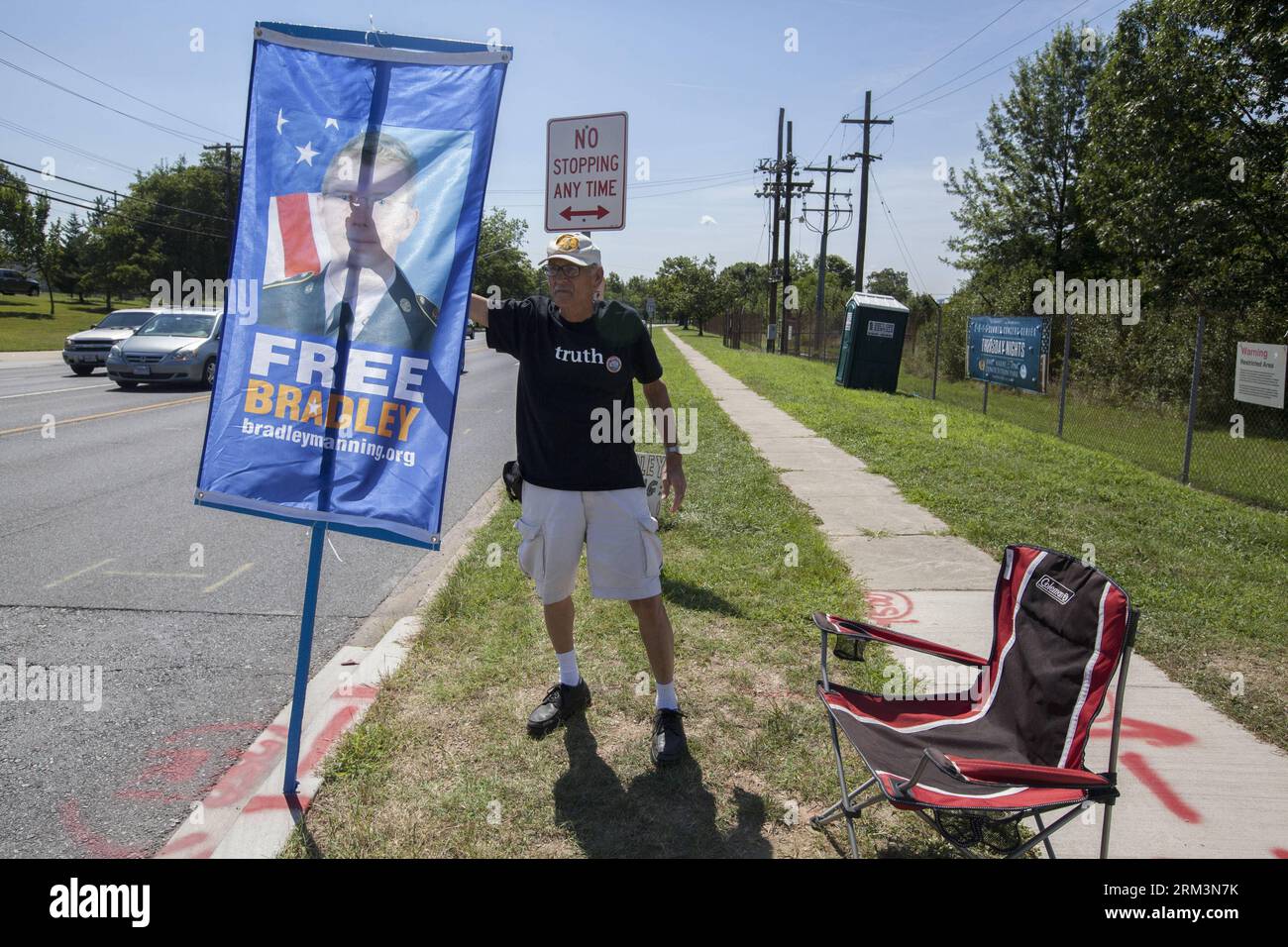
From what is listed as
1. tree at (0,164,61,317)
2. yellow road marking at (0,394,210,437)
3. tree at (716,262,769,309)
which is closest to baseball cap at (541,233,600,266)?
yellow road marking at (0,394,210,437)

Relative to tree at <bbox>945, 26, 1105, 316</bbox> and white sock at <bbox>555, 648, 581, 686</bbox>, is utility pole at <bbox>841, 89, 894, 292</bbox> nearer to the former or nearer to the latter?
tree at <bbox>945, 26, 1105, 316</bbox>

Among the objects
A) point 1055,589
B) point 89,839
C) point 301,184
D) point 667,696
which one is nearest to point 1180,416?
point 1055,589

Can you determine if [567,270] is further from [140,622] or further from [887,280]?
[887,280]

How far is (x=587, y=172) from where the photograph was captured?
6.67 metres

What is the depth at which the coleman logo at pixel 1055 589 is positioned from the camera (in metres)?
2.93

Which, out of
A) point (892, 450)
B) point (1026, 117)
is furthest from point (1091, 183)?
point (892, 450)

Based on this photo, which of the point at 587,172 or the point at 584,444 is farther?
the point at 587,172

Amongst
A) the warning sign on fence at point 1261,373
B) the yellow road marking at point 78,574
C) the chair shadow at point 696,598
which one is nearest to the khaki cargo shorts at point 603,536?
the chair shadow at point 696,598

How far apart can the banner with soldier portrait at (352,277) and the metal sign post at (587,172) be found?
140 inches

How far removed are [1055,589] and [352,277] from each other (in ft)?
8.68

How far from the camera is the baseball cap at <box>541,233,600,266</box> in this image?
3262 millimetres

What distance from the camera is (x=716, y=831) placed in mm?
2971
